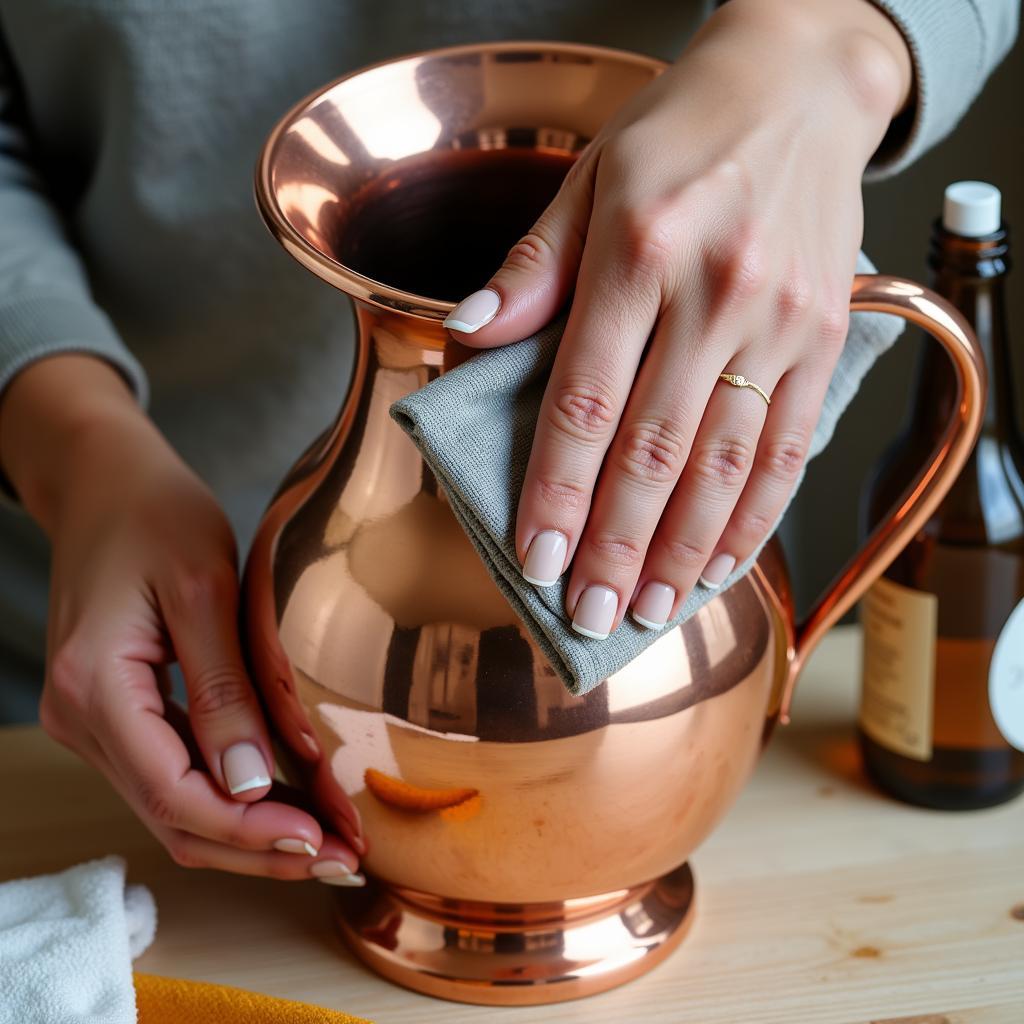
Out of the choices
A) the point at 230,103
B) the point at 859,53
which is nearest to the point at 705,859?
the point at 859,53

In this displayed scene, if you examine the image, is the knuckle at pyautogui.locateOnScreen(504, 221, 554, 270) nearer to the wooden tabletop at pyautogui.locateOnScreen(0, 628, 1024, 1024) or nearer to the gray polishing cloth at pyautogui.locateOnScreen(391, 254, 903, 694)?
the gray polishing cloth at pyautogui.locateOnScreen(391, 254, 903, 694)

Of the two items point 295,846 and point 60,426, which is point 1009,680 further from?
point 60,426

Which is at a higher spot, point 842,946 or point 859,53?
point 859,53

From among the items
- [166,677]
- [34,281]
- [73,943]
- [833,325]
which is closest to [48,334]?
[34,281]

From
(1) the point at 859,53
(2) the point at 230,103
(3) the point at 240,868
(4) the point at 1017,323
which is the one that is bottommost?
(4) the point at 1017,323

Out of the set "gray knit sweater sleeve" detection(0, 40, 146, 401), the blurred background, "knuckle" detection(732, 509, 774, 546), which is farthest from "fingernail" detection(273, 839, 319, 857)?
the blurred background

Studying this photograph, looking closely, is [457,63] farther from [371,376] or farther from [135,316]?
[135,316]

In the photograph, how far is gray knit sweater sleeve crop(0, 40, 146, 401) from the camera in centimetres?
67

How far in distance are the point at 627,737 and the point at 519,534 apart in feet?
0.31

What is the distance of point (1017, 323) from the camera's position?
1.22 metres

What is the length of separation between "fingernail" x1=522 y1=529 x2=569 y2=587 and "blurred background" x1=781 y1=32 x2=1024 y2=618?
0.65 meters

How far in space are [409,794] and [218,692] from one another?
0.30 ft

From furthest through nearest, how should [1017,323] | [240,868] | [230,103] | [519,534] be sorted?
[1017,323]
[230,103]
[240,868]
[519,534]

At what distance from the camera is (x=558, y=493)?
0.39m
